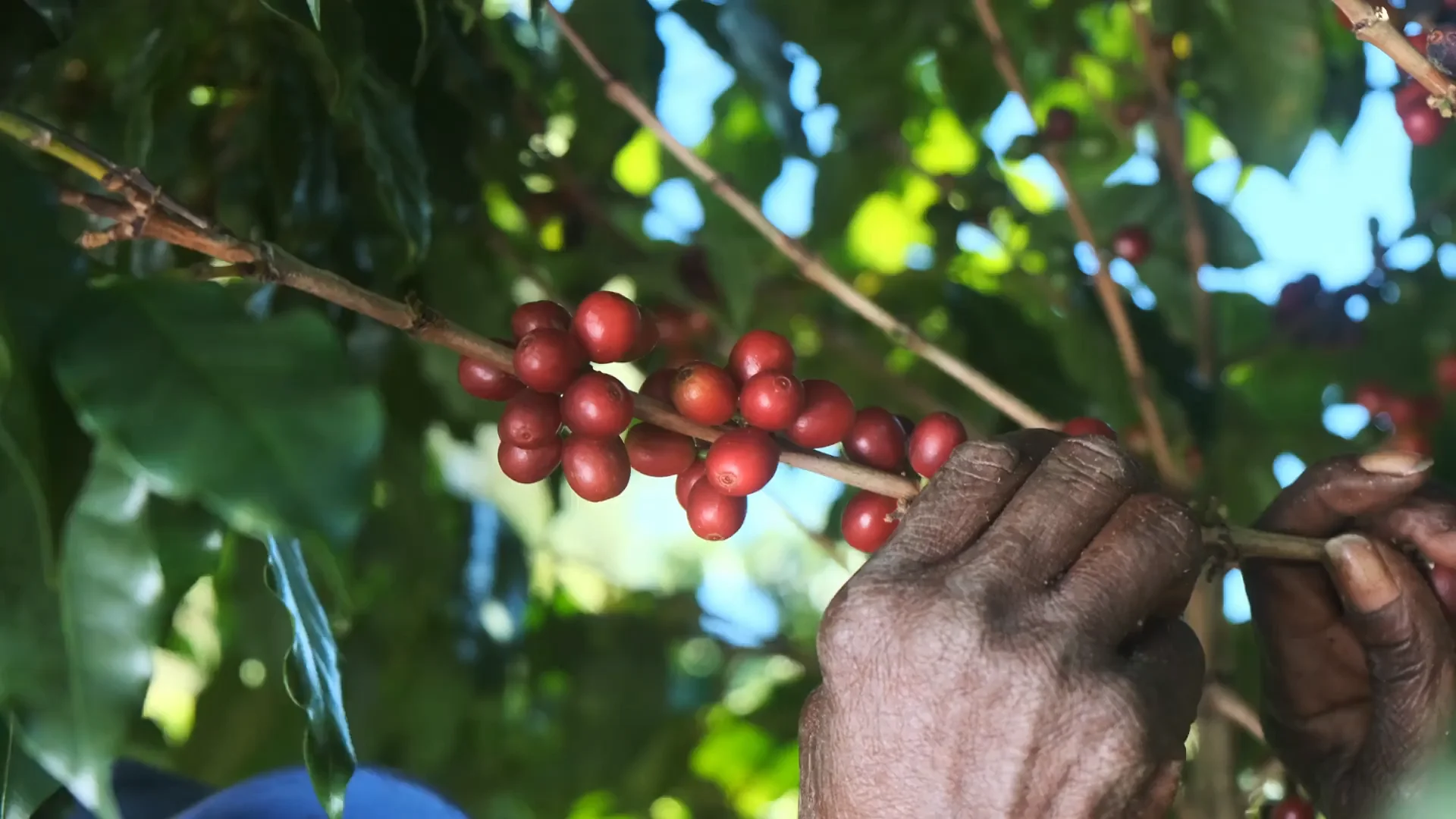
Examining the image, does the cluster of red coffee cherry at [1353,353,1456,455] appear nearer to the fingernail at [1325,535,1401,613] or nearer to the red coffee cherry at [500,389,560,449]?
the fingernail at [1325,535,1401,613]

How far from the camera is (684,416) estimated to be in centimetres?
69

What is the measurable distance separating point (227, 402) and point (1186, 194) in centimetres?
110

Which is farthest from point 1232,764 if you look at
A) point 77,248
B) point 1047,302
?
point 77,248

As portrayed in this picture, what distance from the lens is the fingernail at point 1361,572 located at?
699 millimetres

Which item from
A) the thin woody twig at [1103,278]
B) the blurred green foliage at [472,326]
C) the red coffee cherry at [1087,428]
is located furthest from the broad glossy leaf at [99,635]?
the thin woody twig at [1103,278]

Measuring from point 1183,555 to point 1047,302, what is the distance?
1010 millimetres

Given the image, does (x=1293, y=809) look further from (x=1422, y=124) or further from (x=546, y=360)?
(x=546, y=360)

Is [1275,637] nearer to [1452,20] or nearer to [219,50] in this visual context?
A: [1452,20]

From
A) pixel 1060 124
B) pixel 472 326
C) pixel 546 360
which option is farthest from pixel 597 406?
pixel 1060 124

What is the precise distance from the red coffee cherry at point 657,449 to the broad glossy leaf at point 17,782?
0.37 meters

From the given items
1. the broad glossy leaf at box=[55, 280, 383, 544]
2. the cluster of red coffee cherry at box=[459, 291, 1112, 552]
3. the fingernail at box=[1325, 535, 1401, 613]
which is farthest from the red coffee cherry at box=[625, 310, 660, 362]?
the fingernail at box=[1325, 535, 1401, 613]

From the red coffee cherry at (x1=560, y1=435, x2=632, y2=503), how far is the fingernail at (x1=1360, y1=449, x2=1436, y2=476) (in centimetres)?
49

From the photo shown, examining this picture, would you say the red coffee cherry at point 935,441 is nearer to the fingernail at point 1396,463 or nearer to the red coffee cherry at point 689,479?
the red coffee cherry at point 689,479

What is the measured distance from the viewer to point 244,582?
1278mm
